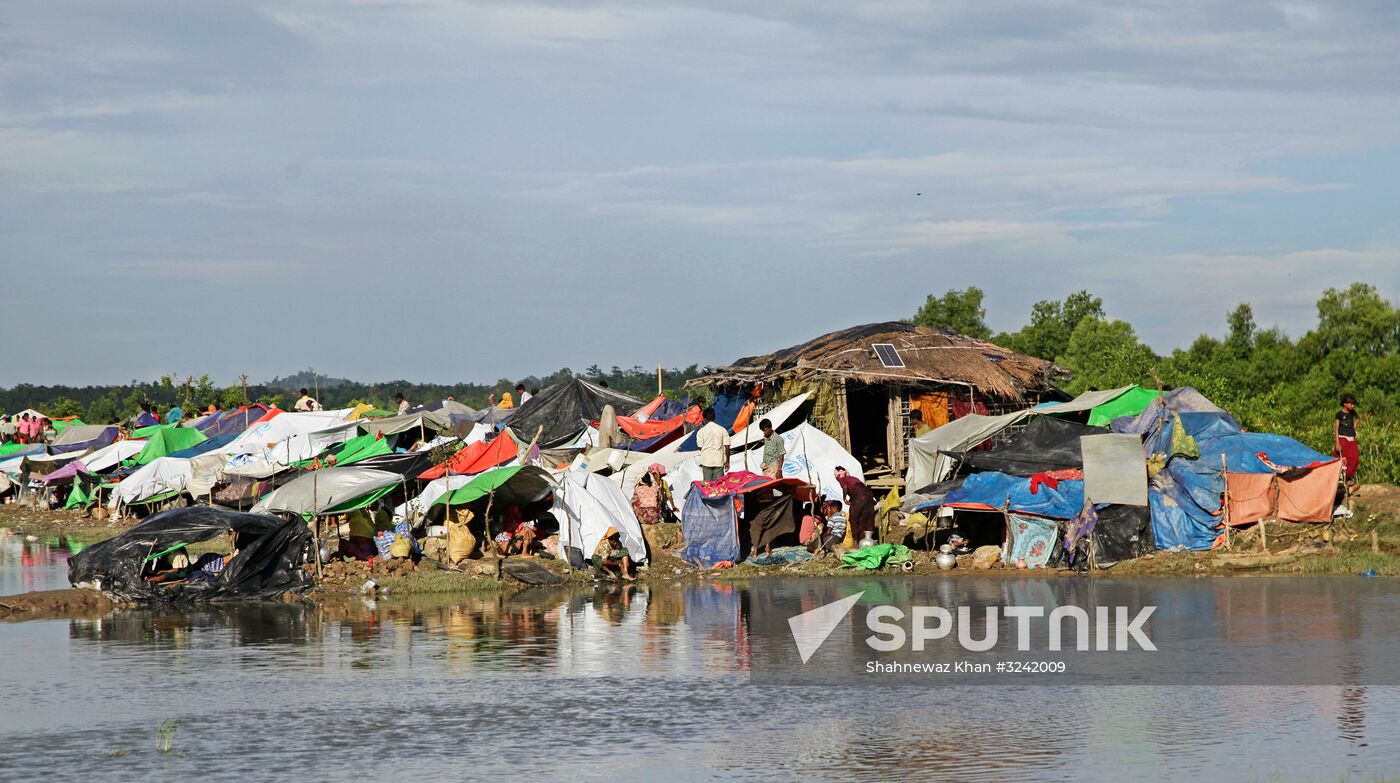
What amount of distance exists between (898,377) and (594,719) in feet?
53.5

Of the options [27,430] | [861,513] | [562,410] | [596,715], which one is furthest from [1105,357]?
[27,430]

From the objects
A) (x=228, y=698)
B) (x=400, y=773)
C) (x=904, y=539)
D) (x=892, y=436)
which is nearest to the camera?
(x=400, y=773)

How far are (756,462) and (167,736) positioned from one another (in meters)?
15.1

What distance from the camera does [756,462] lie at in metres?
25.4

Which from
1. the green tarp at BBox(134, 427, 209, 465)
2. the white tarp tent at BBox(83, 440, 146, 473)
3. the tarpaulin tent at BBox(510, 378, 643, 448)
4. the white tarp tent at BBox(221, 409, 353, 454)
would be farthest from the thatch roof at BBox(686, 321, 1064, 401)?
the white tarp tent at BBox(83, 440, 146, 473)

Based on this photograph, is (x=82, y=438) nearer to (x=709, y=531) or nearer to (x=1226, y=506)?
(x=709, y=531)

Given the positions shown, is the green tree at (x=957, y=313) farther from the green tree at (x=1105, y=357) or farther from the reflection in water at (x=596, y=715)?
the reflection in water at (x=596, y=715)

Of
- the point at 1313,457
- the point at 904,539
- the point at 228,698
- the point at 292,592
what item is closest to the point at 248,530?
the point at 292,592

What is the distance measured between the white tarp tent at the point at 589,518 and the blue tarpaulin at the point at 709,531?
0.86 meters

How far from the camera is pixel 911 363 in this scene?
2816cm

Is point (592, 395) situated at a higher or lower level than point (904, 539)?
higher

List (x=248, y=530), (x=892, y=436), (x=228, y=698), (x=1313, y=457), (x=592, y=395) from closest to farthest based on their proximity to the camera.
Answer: (x=228, y=698) → (x=248, y=530) → (x=1313, y=457) → (x=892, y=436) → (x=592, y=395)

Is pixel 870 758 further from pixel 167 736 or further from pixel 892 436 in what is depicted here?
pixel 892 436

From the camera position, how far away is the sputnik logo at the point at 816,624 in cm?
1517
